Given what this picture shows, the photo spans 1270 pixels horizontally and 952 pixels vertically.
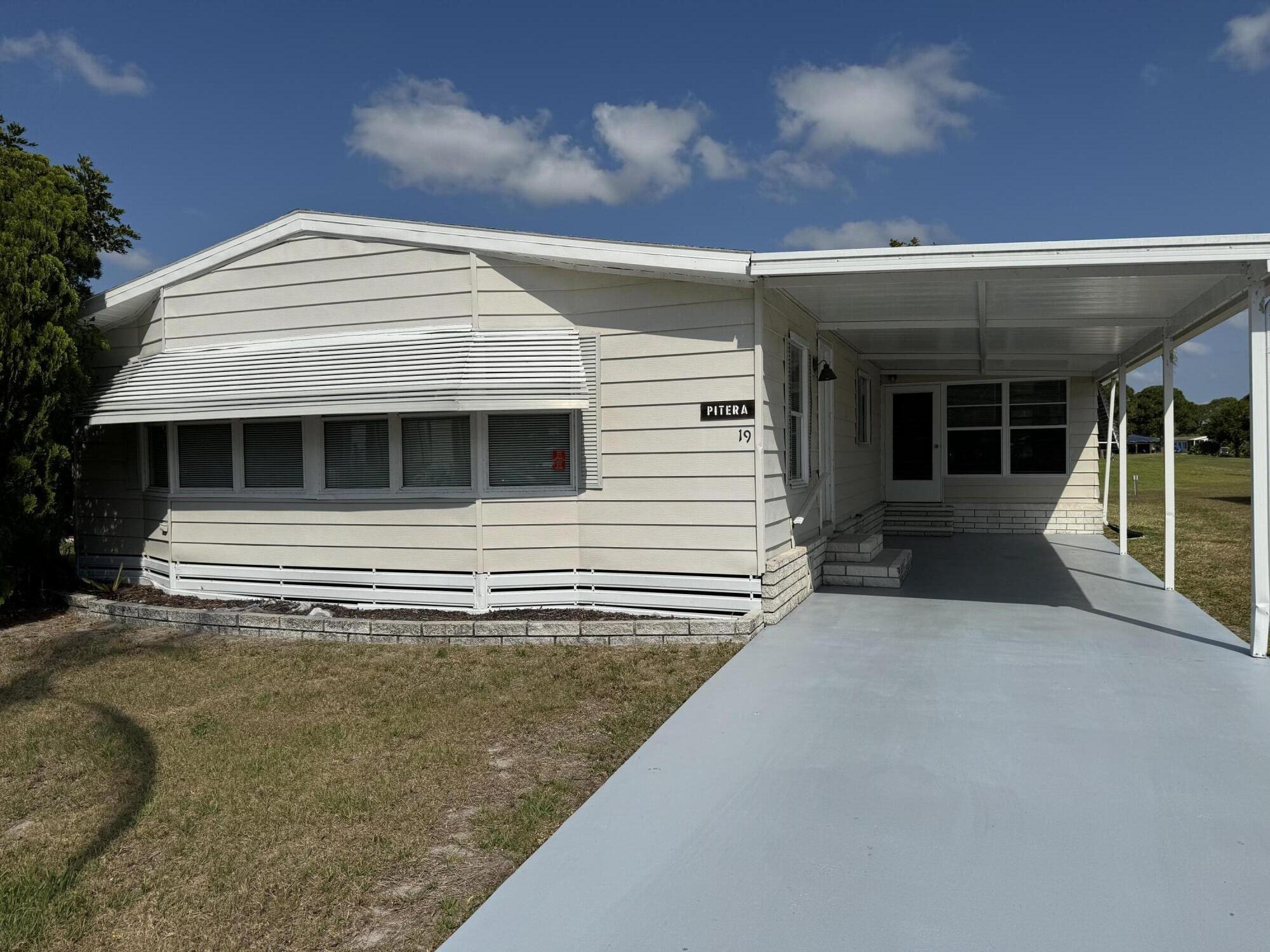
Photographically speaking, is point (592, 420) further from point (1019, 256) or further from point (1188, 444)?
point (1188, 444)

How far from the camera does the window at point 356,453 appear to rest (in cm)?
741

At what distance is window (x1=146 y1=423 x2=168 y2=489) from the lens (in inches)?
339

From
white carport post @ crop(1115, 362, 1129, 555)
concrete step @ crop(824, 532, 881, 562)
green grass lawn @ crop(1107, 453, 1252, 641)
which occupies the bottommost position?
green grass lawn @ crop(1107, 453, 1252, 641)

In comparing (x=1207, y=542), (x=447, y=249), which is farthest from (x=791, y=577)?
(x=1207, y=542)

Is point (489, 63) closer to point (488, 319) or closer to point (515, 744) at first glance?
point (488, 319)

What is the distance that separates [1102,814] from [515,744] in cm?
270

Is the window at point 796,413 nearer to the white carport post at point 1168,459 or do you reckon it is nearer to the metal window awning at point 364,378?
the metal window awning at point 364,378

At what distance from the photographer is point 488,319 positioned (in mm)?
7094

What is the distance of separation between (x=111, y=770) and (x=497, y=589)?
3338mm

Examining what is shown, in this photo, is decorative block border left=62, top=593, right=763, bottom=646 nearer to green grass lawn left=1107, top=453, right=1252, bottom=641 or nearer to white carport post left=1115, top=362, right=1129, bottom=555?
green grass lawn left=1107, top=453, right=1252, bottom=641

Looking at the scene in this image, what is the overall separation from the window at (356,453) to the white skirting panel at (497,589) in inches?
32.4

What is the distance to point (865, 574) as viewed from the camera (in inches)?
338

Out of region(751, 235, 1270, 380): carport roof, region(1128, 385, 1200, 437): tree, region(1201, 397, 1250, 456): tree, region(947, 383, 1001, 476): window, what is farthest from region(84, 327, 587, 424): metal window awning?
region(1128, 385, 1200, 437): tree

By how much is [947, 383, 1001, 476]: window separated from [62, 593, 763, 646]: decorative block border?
8.78 metres
